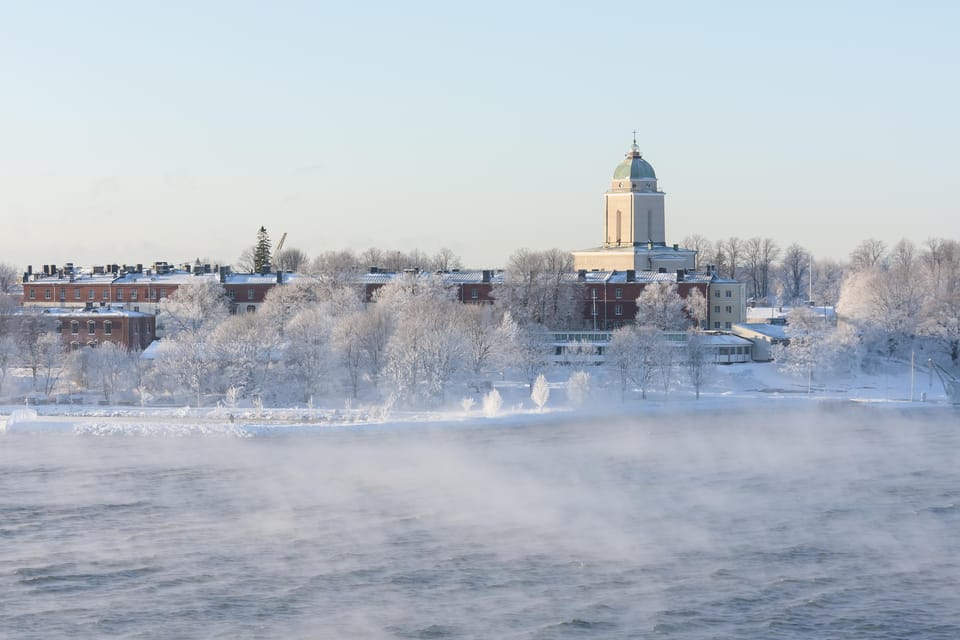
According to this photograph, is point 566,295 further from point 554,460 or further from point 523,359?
point 554,460

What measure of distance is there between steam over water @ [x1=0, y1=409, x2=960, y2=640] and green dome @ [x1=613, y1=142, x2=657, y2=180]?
4332 cm

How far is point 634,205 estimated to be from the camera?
8981 cm

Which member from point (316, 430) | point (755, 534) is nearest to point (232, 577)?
point (755, 534)

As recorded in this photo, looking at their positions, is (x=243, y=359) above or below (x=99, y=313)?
below

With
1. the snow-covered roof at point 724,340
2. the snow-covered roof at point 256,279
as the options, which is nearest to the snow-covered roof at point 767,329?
the snow-covered roof at point 724,340

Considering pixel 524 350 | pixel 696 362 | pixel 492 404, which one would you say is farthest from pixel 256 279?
pixel 492 404

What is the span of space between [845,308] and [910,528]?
152 feet

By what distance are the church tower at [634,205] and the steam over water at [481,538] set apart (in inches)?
1699

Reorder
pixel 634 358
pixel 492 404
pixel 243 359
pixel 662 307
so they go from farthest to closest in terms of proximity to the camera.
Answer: pixel 662 307
pixel 634 358
pixel 243 359
pixel 492 404

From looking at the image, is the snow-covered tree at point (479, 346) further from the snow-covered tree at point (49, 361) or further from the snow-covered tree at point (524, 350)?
the snow-covered tree at point (49, 361)

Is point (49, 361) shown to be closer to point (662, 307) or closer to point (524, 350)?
A: point (524, 350)

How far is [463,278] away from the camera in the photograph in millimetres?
87062

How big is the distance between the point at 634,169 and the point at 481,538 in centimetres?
6108

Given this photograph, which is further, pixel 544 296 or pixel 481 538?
pixel 544 296
